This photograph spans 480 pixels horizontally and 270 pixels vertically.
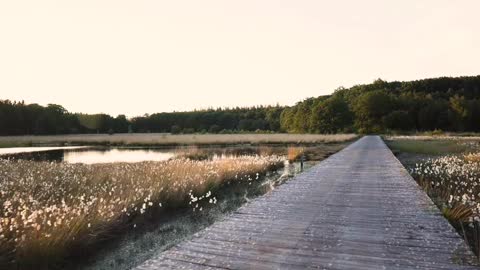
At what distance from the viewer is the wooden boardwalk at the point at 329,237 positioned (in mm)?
4375

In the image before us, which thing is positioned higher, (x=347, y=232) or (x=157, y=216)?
(x=347, y=232)

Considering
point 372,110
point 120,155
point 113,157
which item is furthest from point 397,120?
point 113,157

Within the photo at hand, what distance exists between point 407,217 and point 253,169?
966cm

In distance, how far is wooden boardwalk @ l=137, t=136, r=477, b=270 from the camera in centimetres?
438

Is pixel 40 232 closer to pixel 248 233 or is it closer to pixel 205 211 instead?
pixel 248 233

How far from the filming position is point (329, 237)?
5355 millimetres

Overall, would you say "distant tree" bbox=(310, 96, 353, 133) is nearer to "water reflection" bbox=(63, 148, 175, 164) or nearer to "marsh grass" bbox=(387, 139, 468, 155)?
"marsh grass" bbox=(387, 139, 468, 155)

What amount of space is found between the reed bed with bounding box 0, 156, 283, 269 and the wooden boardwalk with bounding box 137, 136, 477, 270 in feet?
7.00

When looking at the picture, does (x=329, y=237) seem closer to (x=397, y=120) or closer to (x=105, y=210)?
(x=105, y=210)

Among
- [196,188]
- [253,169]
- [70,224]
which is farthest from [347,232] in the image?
[253,169]

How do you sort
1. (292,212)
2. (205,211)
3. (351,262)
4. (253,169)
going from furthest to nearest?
(253,169)
(205,211)
(292,212)
(351,262)

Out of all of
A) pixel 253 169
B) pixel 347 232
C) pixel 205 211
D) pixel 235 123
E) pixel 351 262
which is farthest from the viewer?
pixel 235 123

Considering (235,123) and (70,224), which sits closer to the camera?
(70,224)

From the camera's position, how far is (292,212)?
23.1ft
